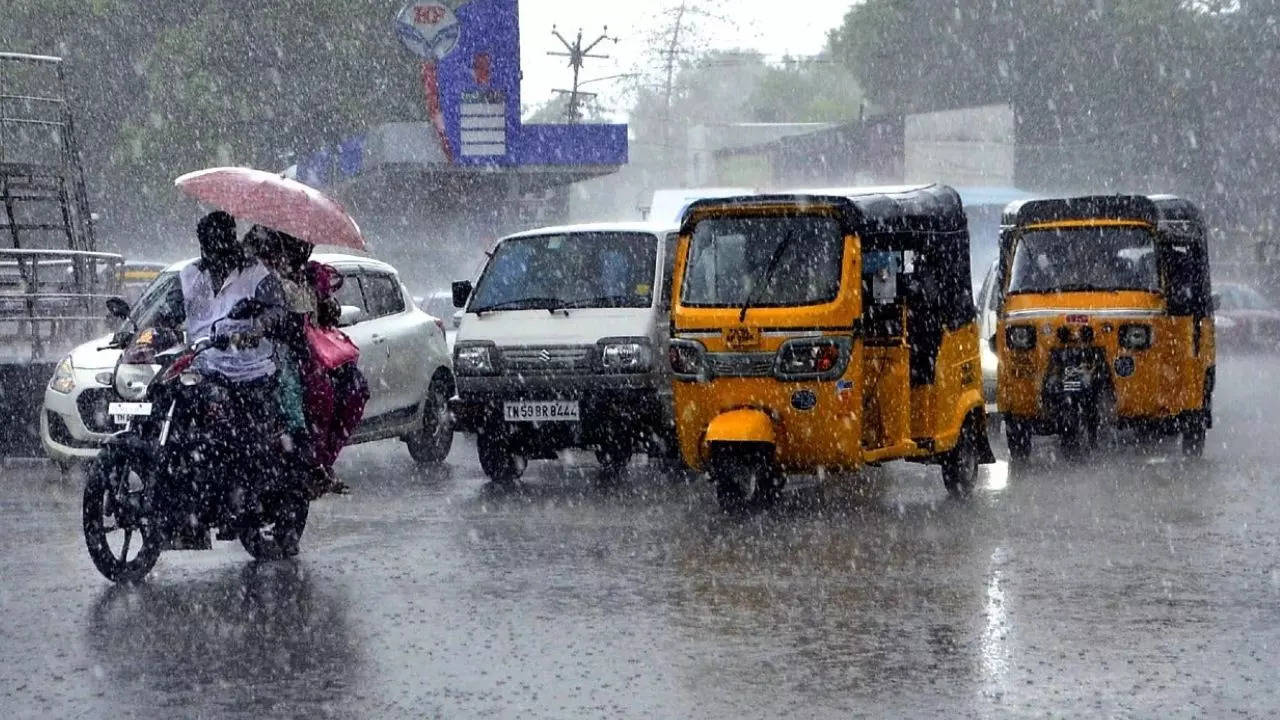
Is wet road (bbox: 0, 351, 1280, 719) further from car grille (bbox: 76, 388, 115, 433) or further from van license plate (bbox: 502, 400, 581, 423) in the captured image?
car grille (bbox: 76, 388, 115, 433)

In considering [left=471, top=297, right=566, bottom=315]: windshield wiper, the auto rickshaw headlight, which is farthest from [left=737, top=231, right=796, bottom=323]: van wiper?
the auto rickshaw headlight

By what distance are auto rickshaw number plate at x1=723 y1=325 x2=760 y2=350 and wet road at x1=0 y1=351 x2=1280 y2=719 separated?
1.07m

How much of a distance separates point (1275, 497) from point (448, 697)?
7.74 m

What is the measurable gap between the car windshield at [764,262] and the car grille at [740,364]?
35 cm

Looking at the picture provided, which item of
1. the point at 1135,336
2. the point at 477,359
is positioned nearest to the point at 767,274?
the point at 477,359

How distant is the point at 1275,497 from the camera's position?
42.0ft

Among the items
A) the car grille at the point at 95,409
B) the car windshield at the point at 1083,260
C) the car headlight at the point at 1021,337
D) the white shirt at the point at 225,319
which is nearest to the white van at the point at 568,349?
the car grille at the point at 95,409

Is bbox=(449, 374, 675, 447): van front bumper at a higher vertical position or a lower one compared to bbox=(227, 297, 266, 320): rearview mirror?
lower

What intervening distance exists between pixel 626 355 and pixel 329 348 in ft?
12.9

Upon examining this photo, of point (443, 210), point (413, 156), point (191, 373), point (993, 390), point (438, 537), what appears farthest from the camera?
point (443, 210)

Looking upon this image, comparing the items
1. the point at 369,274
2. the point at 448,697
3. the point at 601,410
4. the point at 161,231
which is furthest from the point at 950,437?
the point at 161,231

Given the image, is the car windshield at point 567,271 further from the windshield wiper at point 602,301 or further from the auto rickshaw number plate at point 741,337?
the auto rickshaw number plate at point 741,337

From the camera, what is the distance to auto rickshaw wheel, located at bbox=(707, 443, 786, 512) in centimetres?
1197

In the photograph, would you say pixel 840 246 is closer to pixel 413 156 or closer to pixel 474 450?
pixel 474 450
